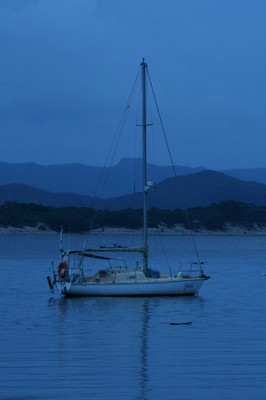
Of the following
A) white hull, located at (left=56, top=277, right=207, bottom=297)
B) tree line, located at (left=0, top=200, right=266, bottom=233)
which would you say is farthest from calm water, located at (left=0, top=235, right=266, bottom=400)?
tree line, located at (left=0, top=200, right=266, bottom=233)

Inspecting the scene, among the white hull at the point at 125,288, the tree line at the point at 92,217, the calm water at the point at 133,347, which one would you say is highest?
the tree line at the point at 92,217

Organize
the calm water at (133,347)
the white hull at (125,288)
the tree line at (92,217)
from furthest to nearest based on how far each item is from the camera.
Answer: the tree line at (92,217), the white hull at (125,288), the calm water at (133,347)

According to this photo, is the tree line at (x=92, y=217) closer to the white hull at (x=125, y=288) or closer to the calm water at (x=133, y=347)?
the white hull at (x=125, y=288)

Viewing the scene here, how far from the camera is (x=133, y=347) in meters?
25.3

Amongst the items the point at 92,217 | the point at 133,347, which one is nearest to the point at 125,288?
the point at 133,347

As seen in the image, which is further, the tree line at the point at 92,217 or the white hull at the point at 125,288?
the tree line at the point at 92,217

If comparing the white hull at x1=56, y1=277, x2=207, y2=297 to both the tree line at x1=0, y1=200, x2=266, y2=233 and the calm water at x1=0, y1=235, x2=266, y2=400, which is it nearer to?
the calm water at x1=0, y1=235, x2=266, y2=400

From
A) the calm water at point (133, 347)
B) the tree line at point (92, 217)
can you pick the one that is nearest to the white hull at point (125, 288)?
the calm water at point (133, 347)

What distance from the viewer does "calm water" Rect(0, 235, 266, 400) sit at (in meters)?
19.1

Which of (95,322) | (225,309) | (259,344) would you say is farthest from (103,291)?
(259,344)

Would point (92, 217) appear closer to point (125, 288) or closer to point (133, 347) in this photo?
point (125, 288)

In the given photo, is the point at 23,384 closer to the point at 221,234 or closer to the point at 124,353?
the point at 124,353

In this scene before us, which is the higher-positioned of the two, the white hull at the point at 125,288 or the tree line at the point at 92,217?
the tree line at the point at 92,217

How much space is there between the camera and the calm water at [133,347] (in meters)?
19.1
